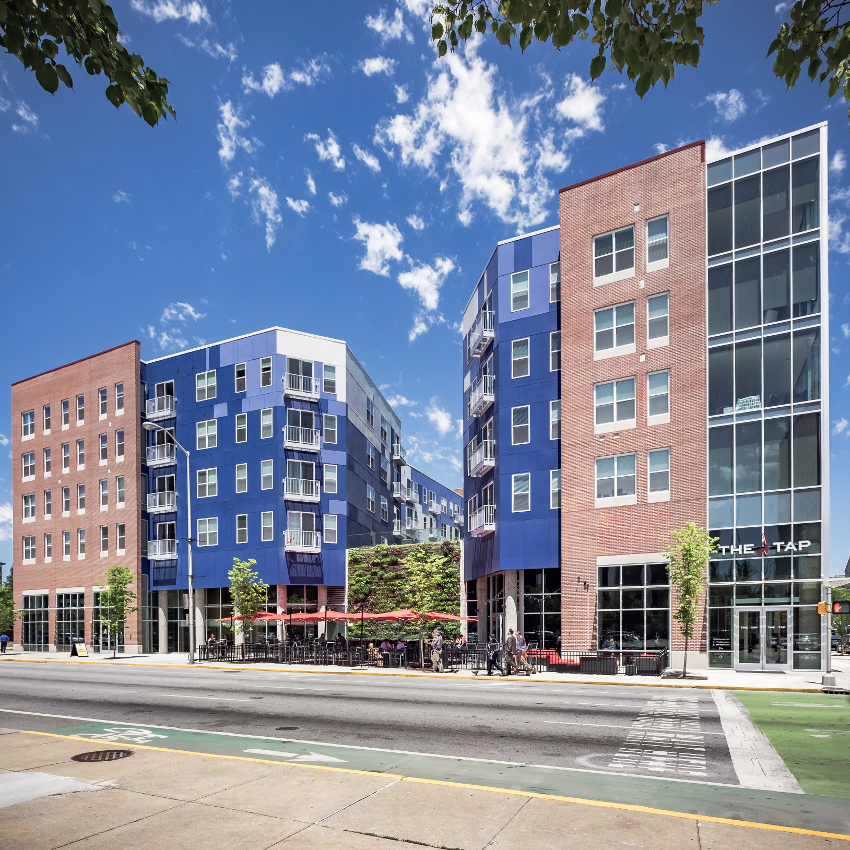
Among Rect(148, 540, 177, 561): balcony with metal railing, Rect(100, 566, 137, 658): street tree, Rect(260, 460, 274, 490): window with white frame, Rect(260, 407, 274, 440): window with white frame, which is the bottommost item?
Rect(100, 566, 137, 658): street tree

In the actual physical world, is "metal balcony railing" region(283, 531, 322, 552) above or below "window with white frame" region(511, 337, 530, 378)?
below

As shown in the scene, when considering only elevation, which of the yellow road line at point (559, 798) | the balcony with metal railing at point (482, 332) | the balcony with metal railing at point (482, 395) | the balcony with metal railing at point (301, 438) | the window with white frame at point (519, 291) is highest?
the window with white frame at point (519, 291)

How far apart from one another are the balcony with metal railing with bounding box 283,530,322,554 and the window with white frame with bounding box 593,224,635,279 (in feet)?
82.5

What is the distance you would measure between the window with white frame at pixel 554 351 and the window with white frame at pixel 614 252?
3.68 meters

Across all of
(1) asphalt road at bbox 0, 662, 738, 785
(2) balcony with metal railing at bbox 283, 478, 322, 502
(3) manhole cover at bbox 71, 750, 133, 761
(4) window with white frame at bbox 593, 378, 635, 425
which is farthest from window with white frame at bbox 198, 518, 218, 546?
(3) manhole cover at bbox 71, 750, 133, 761

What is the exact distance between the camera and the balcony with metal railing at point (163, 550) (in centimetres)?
5309

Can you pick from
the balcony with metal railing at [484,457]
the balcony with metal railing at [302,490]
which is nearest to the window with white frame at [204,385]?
the balcony with metal railing at [302,490]

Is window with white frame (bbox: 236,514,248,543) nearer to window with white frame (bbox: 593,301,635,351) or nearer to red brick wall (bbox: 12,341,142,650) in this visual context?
red brick wall (bbox: 12,341,142,650)

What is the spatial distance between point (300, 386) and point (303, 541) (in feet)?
33.4

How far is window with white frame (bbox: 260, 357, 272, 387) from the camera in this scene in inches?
2003

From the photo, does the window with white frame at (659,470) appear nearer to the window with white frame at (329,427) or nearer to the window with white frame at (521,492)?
the window with white frame at (521,492)

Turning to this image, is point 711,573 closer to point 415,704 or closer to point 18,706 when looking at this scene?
point 415,704

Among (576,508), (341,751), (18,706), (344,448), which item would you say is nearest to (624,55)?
(341,751)

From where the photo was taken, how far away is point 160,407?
5550 cm
